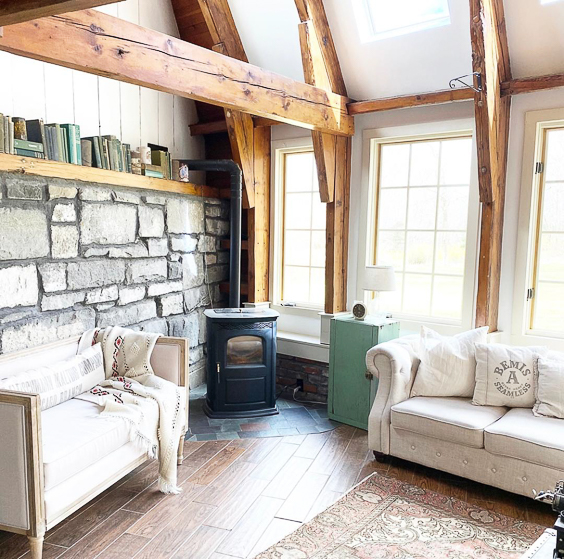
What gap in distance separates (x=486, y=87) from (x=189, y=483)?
3.26m

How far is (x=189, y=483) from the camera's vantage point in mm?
3203

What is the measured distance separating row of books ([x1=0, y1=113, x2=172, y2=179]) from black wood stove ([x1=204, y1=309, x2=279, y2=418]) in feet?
4.44

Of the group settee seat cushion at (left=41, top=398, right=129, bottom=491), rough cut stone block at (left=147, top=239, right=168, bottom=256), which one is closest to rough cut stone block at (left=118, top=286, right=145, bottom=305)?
rough cut stone block at (left=147, top=239, right=168, bottom=256)

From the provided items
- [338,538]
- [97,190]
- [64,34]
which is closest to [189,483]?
[338,538]

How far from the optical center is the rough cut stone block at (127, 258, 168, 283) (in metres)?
4.18

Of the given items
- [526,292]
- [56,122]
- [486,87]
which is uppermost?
[486,87]

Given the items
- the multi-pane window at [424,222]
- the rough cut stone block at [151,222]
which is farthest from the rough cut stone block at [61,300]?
the multi-pane window at [424,222]

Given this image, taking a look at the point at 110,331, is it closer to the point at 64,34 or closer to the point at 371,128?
the point at 64,34

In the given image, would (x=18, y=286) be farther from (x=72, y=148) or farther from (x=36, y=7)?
(x=36, y=7)

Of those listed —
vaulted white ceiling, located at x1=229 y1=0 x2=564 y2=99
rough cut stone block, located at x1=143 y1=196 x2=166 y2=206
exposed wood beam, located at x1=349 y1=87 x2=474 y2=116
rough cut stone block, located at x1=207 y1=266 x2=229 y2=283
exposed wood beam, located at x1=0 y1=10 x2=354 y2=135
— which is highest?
vaulted white ceiling, located at x1=229 y1=0 x2=564 y2=99

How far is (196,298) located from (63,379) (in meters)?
1.91

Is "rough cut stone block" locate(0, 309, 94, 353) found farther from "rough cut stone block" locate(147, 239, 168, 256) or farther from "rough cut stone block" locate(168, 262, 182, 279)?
"rough cut stone block" locate(168, 262, 182, 279)

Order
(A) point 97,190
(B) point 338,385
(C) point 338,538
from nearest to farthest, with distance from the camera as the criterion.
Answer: (C) point 338,538 < (A) point 97,190 < (B) point 338,385

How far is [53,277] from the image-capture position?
11.4 ft
